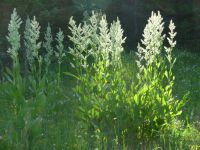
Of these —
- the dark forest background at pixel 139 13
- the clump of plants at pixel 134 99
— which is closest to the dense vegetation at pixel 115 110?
the clump of plants at pixel 134 99

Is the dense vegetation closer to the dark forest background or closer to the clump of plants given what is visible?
the clump of plants

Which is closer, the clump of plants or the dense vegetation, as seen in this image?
the dense vegetation

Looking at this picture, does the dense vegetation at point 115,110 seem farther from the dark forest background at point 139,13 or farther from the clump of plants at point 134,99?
the dark forest background at point 139,13

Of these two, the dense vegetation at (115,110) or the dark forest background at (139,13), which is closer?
the dense vegetation at (115,110)

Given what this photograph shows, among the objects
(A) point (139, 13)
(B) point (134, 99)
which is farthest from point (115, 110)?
(A) point (139, 13)

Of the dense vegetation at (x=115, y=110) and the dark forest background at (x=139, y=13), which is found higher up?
the dark forest background at (x=139, y=13)

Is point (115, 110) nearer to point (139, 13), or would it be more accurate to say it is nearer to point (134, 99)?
point (134, 99)

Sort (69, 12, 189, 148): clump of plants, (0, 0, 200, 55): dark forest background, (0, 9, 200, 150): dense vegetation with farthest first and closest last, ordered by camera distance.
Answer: (0, 0, 200, 55): dark forest background, (69, 12, 189, 148): clump of plants, (0, 9, 200, 150): dense vegetation

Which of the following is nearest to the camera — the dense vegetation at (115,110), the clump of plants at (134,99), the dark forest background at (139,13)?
the dense vegetation at (115,110)

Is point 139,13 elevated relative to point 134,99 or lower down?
elevated

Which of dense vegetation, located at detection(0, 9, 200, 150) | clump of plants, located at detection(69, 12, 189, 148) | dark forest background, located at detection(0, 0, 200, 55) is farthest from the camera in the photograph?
dark forest background, located at detection(0, 0, 200, 55)

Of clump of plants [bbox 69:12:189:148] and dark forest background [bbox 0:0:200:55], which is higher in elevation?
dark forest background [bbox 0:0:200:55]

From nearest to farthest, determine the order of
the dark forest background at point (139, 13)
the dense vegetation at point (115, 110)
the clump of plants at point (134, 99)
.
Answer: the dense vegetation at point (115, 110) < the clump of plants at point (134, 99) < the dark forest background at point (139, 13)

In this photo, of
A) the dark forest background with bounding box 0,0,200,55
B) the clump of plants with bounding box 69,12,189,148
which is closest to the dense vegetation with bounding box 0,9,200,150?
the clump of plants with bounding box 69,12,189,148
